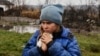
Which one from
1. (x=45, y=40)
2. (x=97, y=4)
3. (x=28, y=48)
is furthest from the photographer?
(x=97, y=4)

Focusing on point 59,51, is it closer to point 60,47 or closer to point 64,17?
point 60,47

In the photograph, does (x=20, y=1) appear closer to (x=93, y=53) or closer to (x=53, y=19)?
(x=93, y=53)

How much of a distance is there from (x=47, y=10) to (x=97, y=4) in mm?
29235

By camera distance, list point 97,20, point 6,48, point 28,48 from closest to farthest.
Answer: point 28,48, point 6,48, point 97,20

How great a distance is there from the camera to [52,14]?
247cm

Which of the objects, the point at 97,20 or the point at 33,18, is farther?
the point at 33,18

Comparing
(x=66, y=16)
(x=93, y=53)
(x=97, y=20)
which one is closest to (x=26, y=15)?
(x=66, y=16)

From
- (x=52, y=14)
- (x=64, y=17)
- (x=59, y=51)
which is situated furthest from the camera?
(x=64, y=17)

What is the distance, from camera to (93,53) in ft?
31.4

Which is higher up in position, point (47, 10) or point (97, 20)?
point (47, 10)

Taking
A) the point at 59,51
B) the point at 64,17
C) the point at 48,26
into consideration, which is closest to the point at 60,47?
the point at 59,51

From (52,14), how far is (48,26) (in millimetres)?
113

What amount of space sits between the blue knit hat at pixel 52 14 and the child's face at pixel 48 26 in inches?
1.1

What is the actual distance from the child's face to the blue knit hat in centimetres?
3
